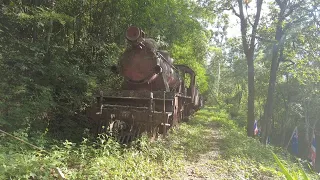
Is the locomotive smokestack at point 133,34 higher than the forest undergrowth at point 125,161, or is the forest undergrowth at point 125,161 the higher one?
the locomotive smokestack at point 133,34

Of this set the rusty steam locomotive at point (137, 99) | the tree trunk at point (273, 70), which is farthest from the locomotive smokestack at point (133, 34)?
the tree trunk at point (273, 70)

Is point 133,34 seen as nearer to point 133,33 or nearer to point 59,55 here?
point 133,33

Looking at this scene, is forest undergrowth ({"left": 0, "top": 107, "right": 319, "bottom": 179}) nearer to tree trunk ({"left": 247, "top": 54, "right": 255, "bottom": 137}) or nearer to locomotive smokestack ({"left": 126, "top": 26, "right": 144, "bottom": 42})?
locomotive smokestack ({"left": 126, "top": 26, "right": 144, "bottom": 42})

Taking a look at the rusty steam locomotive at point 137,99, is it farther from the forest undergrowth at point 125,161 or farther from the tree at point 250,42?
the tree at point 250,42

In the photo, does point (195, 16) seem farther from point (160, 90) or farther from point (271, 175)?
point (271, 175)

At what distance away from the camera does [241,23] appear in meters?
15.3

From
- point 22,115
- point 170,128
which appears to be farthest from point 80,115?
point 170,128

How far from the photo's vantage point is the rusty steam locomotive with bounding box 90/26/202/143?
272 inches

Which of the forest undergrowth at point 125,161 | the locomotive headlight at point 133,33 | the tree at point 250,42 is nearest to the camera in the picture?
the forest undergrowth at point 125,161

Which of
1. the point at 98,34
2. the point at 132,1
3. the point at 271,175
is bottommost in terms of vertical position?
the point at 271,175

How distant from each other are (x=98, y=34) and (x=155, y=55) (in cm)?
410

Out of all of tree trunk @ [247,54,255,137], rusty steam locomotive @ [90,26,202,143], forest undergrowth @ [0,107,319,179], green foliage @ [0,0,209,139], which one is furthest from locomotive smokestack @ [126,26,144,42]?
tree trunk @ [247,54,255,137]

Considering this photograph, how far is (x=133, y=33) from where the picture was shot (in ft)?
23.3

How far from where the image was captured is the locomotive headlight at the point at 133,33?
Result: 7043 millimetres
